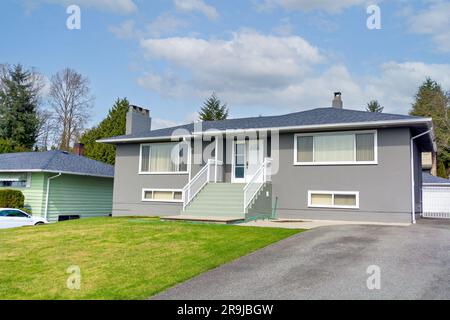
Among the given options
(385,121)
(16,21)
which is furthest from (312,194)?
(16,21)

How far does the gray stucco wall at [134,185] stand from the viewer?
1823cm

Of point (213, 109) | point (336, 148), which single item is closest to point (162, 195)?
point (336, 148)

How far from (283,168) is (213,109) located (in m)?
39.1

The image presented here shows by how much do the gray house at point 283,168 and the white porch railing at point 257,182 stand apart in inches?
1.7

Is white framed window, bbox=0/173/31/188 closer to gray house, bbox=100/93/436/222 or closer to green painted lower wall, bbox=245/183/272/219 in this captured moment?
gray house, bbox=100/93/436/222

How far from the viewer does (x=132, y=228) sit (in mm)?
11578

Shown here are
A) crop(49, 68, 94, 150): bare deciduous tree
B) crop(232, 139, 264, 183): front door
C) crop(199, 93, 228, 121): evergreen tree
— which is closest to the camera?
crop(232, 139, 264, 183): front door

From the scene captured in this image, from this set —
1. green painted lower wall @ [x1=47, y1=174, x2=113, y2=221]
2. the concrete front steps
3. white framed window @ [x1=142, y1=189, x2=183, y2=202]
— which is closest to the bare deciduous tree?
green painted lower wall @ [x1=47, y1=174, x2=113, y2=221]

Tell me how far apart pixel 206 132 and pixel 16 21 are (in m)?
9.04

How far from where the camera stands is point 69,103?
41812 millimetres

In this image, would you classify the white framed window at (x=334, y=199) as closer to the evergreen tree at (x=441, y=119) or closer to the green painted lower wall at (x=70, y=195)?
the green painted lower wall at (x=70, y=195)

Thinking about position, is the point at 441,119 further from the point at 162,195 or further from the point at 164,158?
the point at 162,195

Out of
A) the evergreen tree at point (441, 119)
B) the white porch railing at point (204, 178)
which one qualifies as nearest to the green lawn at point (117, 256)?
the white porch railing at point (204, 178)

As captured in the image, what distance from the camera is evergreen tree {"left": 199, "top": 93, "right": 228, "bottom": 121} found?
5328 centimetres
